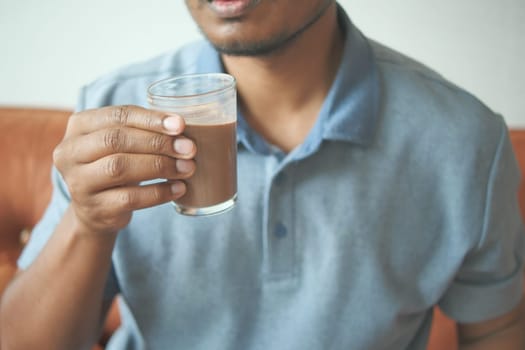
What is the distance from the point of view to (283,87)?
837 millimetres

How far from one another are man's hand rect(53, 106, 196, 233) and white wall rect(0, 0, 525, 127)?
3.19 feet

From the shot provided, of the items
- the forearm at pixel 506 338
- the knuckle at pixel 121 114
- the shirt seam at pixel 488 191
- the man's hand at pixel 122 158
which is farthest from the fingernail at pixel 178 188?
the forearm at pixel 506 338

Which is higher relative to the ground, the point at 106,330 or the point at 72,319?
the point at 72,319

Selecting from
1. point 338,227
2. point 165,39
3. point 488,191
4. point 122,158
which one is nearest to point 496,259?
point 488,191

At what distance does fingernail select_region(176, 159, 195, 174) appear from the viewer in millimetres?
550

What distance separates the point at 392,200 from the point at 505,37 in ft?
2.86

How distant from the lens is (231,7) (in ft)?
2.15

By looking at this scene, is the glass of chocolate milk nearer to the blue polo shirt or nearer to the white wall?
the blue polo shirt

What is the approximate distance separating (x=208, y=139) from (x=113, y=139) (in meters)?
0.12

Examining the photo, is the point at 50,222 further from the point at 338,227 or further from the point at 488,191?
the point at 488,191

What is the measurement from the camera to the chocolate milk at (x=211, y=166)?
1.89 feet

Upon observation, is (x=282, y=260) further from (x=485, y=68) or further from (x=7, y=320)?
(x=485, y=68)

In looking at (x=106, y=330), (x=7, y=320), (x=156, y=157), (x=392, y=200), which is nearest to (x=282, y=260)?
(x=392, y=200)

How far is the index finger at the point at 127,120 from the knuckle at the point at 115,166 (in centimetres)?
4
